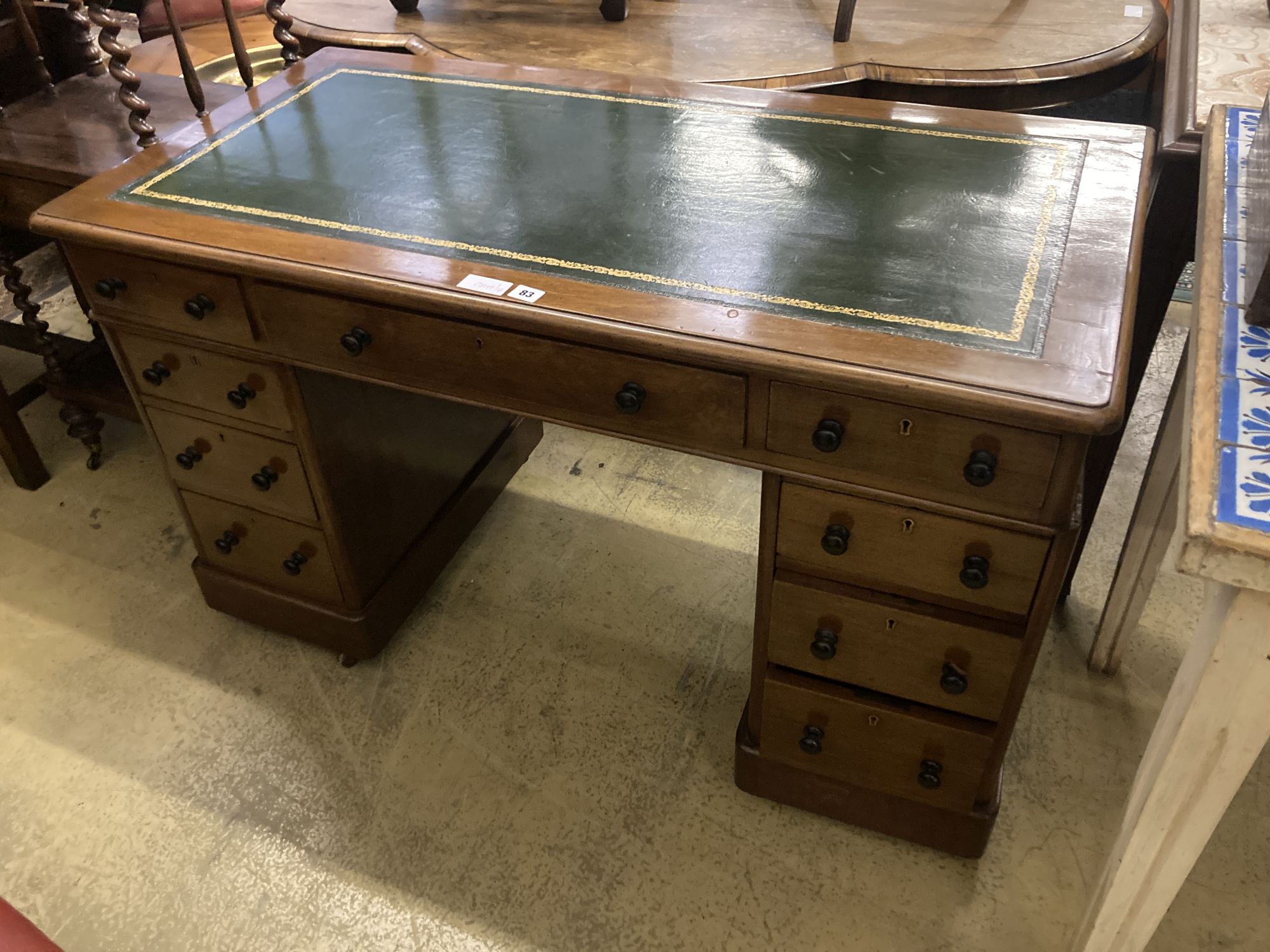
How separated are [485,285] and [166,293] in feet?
1.78

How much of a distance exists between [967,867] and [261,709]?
1.23 m

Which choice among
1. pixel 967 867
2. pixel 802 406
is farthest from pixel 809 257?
pixel 967 867

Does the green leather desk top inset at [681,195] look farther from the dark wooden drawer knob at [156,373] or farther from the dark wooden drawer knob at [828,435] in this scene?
the dark wooden drawer knob at [156,373]

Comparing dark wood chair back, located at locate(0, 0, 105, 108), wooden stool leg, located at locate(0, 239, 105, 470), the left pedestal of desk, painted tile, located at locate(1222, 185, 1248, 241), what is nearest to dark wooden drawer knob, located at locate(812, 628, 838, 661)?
painted tile, located at locate(1222, 185, 1248, 241)

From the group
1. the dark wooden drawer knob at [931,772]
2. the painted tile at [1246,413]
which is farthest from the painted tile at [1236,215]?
the dark wooden drawer knob at [931,772]

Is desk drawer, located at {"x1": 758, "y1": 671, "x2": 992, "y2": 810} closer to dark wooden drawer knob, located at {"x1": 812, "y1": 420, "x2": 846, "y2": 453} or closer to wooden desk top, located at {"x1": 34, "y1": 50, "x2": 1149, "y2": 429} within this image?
dark wooden drawer knob, located at {"x1": 812, "y1": 420, "x2": 846, "y2": 453}

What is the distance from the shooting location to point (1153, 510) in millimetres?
1531

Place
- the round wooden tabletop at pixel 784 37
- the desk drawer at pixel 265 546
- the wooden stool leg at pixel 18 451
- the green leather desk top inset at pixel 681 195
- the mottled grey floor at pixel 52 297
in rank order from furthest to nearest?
1. the mottled grey floor at pixel 52 297
2. the wooden stool leg at pixel 18 451
3. the round wooden tabletop at pixel 784 37
4. the desk drawer at pixel 265 546
5. the green leather desk top inset at pixel 681 195

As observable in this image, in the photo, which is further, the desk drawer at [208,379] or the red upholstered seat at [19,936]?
the desk drawer at [208,379]

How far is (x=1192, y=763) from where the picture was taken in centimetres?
95

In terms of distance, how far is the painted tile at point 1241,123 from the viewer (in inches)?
49.2

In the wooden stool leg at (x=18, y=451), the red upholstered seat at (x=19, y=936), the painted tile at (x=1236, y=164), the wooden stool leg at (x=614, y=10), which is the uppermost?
the painted tile at (x=1236, y=164)

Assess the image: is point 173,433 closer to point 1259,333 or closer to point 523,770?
point 523,770

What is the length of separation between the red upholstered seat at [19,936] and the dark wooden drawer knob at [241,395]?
743mm
